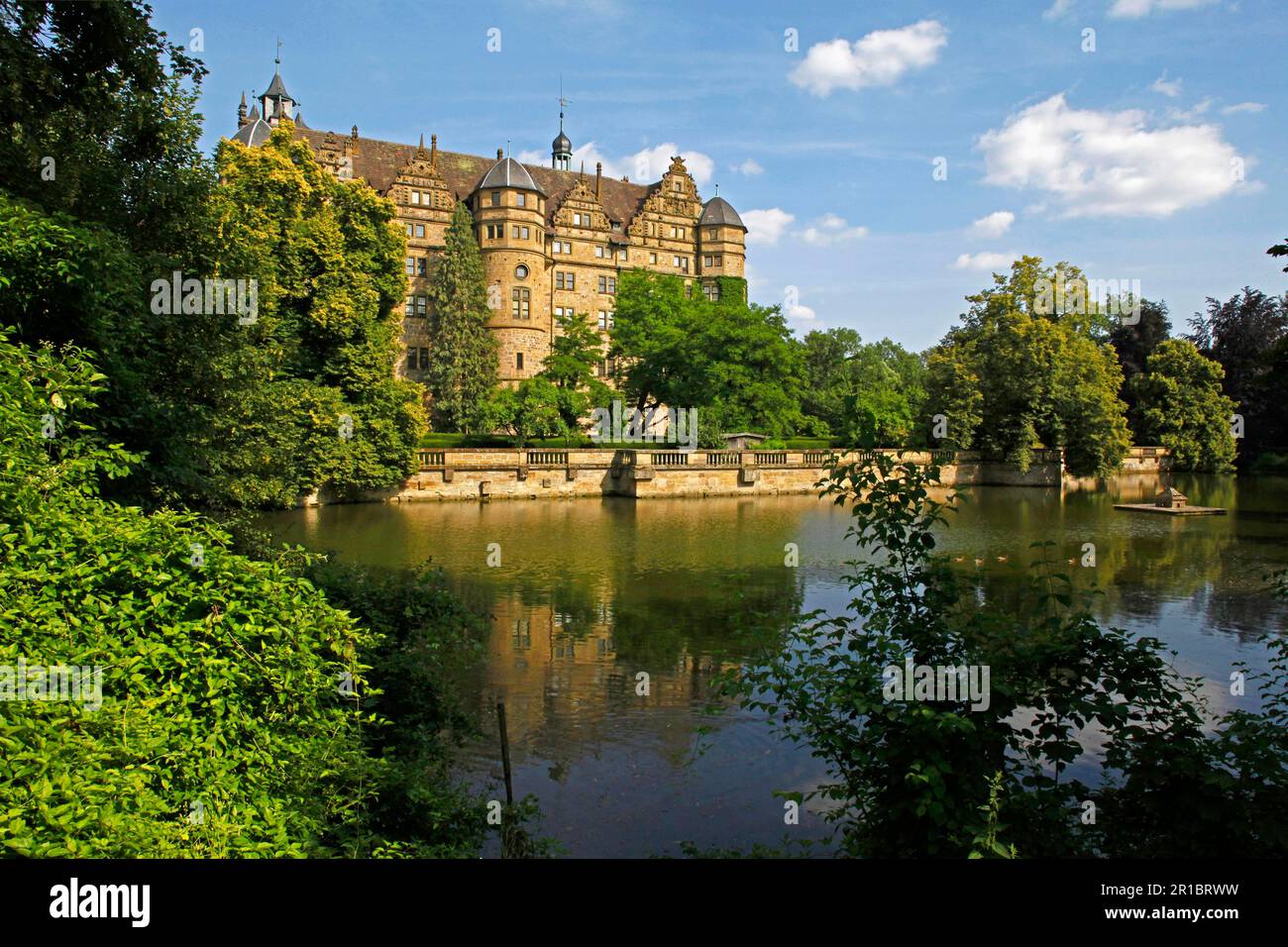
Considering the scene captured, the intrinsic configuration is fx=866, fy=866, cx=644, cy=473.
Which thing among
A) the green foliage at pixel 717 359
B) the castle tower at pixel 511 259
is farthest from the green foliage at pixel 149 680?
the castle tower at pixel 511 259

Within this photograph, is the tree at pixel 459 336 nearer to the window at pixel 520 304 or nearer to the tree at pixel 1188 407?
the window at pixel 520 304

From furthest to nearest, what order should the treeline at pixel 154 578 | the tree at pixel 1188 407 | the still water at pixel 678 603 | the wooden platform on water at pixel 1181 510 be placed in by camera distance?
the tree at pixel 1188 407 → the wooden platform on water at pixel 1181 510 → the still water at pixel 678 603 → the treeline at pixel 154 578

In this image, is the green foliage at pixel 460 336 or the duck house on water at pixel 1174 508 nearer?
the duck house on water at pixel 1174 508

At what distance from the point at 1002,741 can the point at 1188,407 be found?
195 ft

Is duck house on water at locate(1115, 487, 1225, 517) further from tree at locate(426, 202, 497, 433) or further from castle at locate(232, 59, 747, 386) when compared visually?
tree at locate(426, 202, 497, 433)

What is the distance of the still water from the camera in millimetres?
8305

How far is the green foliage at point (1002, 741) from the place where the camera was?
15.5 ft

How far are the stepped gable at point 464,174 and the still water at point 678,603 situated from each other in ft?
100

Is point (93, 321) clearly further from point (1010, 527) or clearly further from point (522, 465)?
point (522, 465)

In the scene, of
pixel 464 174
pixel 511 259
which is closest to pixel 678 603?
pixel 511 259

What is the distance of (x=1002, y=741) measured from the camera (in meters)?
5.07

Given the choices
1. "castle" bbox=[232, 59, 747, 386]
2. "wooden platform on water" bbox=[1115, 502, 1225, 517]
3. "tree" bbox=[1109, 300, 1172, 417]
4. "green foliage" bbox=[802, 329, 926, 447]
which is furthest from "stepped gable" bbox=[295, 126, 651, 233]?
"wooden platform on water" bbox=[1115, 502, 1225, 517]

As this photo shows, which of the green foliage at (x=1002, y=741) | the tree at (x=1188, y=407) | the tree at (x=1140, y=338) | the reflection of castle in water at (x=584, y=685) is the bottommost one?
the reflection of castle in water at (x=584, y=685)

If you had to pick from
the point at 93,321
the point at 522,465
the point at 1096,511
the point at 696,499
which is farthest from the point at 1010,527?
the point at 93,321
